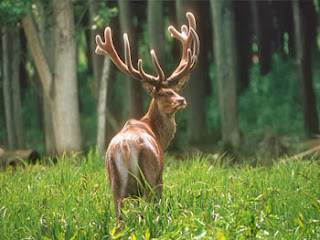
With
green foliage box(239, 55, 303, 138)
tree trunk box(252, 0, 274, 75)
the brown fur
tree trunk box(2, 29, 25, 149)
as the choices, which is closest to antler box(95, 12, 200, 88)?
the brown fur

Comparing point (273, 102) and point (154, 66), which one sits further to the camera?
point (273, 102)

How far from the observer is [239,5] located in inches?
772

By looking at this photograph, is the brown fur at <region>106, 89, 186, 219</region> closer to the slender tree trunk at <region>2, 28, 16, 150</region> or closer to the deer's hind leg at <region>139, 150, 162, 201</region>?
the deer's hind leg at <region>139, 150, 162, 201</region>

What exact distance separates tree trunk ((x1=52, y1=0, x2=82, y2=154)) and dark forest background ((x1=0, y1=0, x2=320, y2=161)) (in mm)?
18

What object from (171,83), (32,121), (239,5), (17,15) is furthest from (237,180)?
(32,121)

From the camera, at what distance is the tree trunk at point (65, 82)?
35.1 ft

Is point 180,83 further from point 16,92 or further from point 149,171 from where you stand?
point 16,92

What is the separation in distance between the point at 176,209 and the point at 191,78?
26.3ft

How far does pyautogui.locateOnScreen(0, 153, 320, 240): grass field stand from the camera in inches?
183

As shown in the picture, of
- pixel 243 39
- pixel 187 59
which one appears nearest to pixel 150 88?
pixel 187 59

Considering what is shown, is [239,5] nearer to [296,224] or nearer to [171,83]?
[171,83]

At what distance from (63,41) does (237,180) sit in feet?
17.6

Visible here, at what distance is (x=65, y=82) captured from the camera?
35.1ft

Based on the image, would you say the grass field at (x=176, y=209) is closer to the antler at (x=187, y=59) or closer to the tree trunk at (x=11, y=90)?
the antler at (x=187, y=59)
